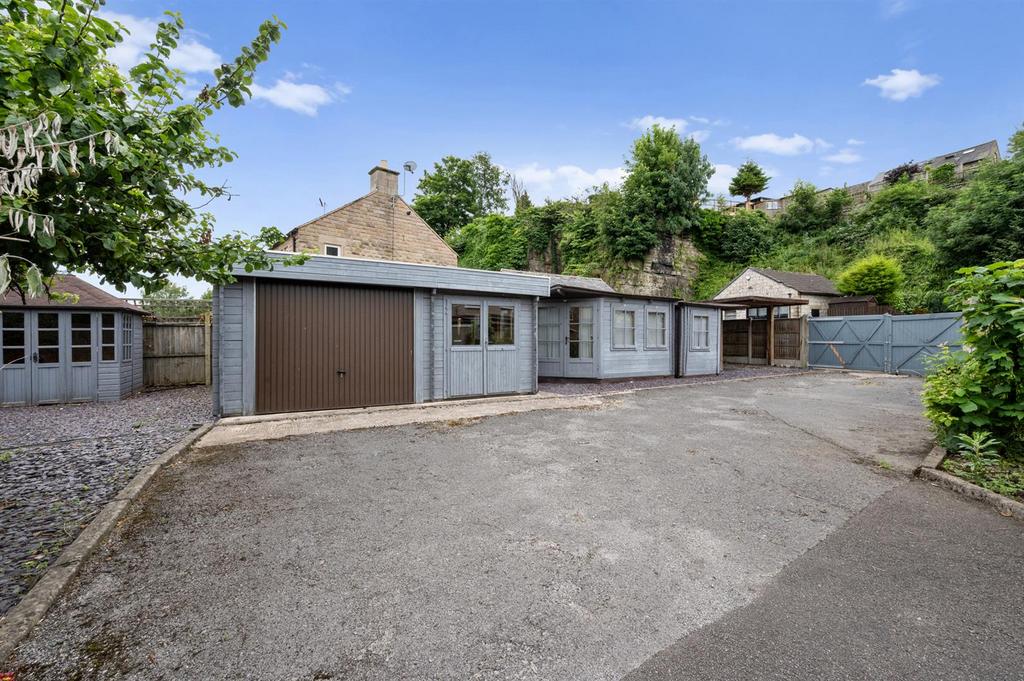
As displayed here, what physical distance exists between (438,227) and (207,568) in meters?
37.8

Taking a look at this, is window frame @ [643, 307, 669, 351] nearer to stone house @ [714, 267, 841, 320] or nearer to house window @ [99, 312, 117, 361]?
stone house @ [714, 267, 841, 320]

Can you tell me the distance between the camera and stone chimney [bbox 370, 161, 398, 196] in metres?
17.7

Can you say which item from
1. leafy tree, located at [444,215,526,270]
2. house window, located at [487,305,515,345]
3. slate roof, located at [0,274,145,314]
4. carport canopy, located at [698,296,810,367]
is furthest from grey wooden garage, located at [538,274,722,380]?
leafy tree, located at [444,215,526,270]

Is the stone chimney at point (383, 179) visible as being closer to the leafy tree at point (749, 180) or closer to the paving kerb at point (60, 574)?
the paving kerb at point (60, 574)

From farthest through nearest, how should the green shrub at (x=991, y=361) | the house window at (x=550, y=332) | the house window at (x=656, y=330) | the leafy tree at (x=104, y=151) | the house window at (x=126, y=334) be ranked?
the house window at (x=656, y=330)
the house window at (x=550, y=332)
the house window at (x=126, y=334)
the green shrub at (x=991, y=361)
the leafy tree at (x=104, y=151)

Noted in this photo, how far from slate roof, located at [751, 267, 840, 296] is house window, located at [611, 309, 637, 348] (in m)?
12.1

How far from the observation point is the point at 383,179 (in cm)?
1772

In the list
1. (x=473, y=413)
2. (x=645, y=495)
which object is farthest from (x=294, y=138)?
(x=645, y=495)

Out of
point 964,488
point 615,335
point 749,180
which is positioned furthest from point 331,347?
point 749,180

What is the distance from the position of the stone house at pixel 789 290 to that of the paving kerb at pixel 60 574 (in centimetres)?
2300

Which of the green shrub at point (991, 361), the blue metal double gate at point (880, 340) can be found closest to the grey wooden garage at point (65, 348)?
the green shrub at point (991, 361)

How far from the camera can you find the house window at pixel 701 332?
1498cm

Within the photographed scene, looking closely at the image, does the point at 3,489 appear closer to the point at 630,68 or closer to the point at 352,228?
the point at 352,228

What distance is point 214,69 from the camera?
2633 millimetres
